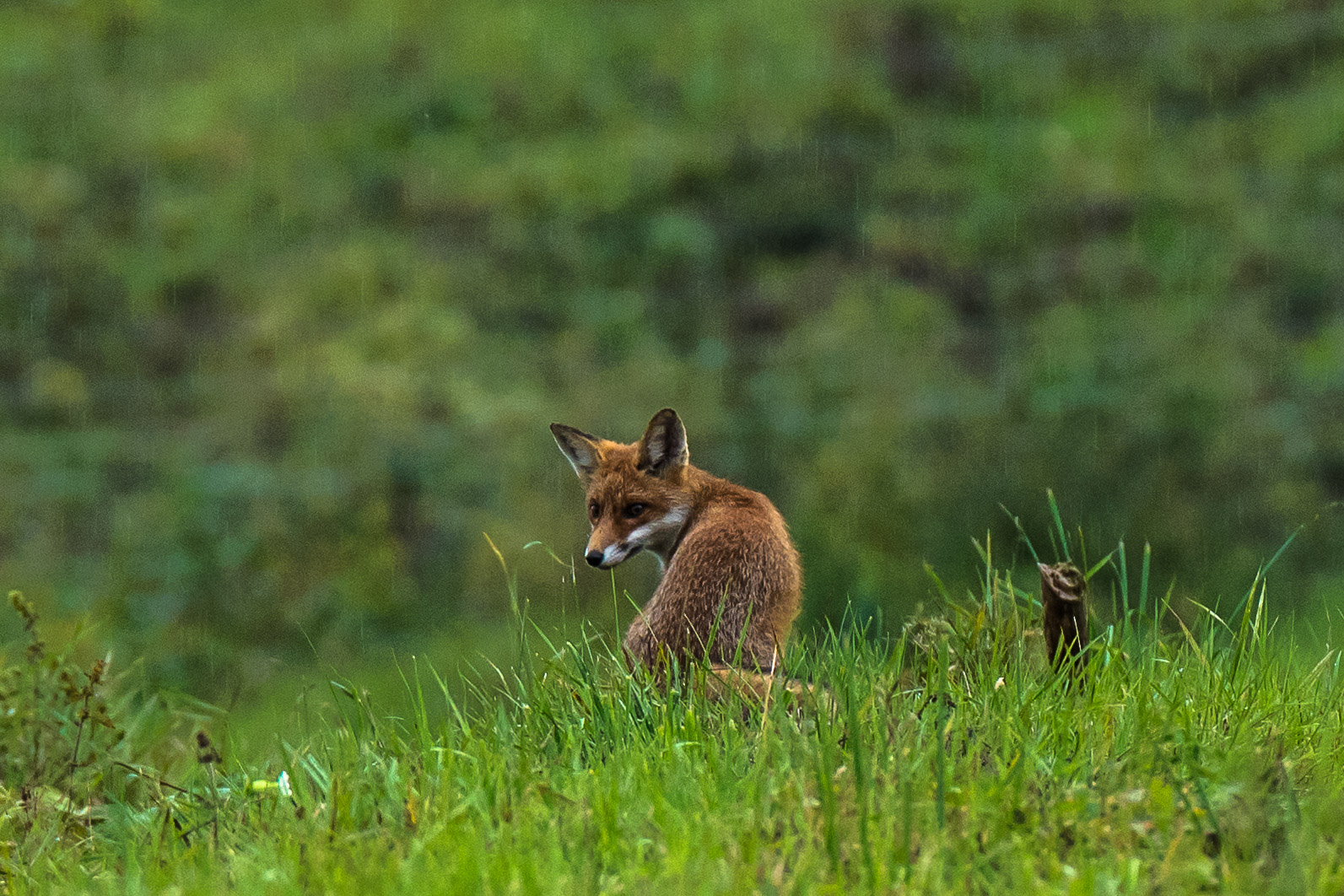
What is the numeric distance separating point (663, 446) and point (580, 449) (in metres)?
0.29

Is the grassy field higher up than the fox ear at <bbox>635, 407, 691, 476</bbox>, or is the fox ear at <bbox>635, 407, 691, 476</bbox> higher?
the fox ear at <bbox>635, 407, 691, 476</bbox>

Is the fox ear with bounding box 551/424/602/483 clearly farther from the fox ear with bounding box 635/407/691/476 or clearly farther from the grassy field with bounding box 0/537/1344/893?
the grassy field with bounding box 0/537/1344/893

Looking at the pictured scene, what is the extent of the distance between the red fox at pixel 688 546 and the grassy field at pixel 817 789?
185 mm

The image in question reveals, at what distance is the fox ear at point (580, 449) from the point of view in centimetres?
473

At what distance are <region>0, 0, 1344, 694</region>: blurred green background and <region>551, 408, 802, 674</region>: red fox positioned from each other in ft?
5.99

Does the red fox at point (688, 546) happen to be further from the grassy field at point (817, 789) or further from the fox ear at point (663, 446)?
the grassy field at point (817, 789)

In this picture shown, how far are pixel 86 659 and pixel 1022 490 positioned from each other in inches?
181

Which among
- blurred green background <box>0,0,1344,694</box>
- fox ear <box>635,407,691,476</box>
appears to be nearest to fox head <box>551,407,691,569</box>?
fox ear <box>635,407,691,476</box>

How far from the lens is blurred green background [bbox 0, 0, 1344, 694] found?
7.70 metres

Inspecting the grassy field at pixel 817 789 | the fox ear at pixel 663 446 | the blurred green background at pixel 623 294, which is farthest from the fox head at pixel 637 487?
the blurred green background at pixel 623 294

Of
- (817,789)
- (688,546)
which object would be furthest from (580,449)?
(817,789)

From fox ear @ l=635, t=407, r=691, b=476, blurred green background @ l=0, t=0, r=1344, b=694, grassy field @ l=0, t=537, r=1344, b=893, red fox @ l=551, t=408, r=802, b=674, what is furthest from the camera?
blurred green background @ l=0, t=0, r=1344, b=694

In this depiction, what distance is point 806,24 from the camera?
12.8 m

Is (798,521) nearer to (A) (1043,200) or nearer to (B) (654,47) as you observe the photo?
(A) (1043,200)
